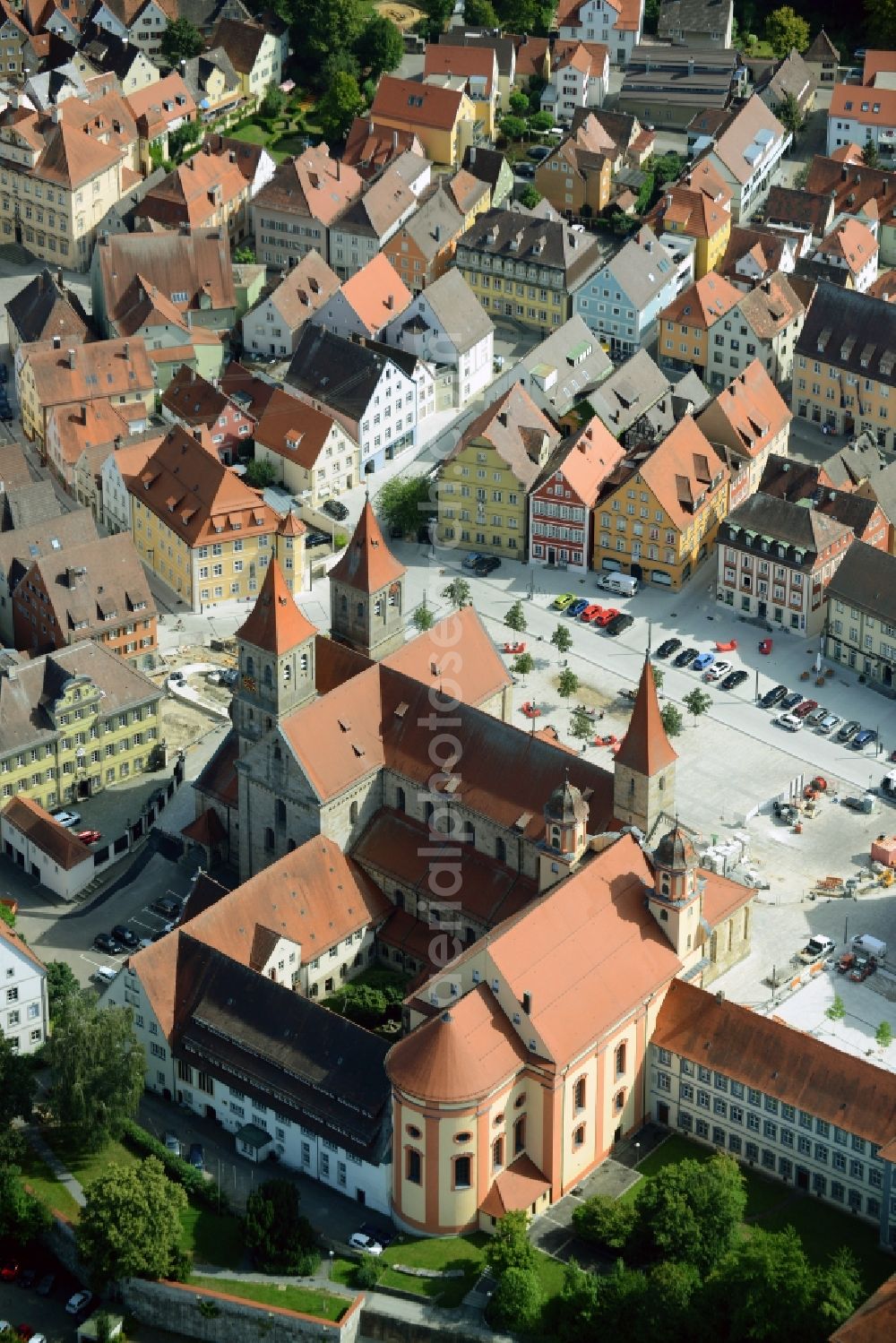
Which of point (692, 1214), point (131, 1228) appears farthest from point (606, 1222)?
point (131, 1228)

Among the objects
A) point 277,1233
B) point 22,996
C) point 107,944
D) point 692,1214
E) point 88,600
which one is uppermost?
point 88,600

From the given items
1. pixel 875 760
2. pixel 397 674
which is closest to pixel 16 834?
pixel 397 674

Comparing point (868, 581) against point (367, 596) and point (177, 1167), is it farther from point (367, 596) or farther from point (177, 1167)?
point (177, 1167)

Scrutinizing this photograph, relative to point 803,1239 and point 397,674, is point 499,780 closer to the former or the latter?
point 397,674

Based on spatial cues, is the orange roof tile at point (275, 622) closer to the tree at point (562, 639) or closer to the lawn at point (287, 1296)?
the tree at point (562, 639)

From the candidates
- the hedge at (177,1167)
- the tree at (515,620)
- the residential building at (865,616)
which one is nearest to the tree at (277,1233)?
the hedge at (177,1167)

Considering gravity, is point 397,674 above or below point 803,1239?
above
